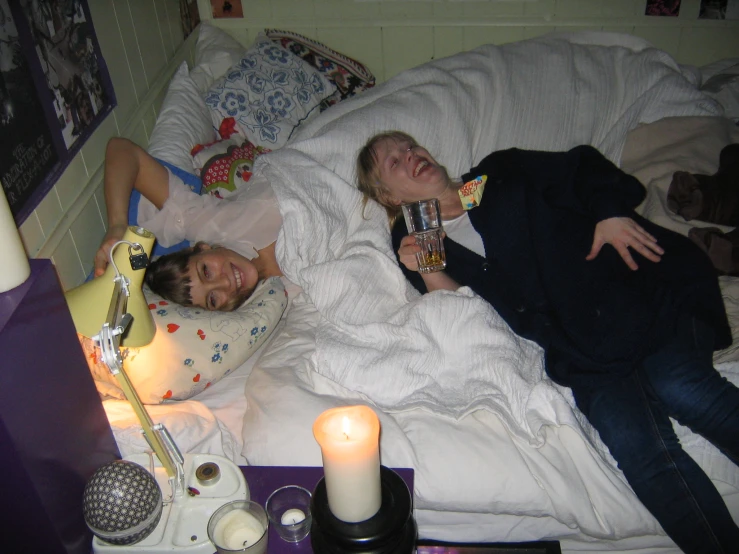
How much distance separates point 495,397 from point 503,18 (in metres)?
1.69

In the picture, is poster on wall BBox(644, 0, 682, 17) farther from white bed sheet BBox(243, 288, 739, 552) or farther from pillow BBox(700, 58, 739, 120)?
white bed sheet BBox(243, 288, 739, 552)

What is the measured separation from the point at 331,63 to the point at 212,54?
18.0 inches

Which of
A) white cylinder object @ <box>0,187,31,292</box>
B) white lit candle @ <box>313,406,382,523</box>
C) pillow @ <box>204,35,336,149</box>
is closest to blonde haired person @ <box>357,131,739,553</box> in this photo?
pillow @ <box>204,35,336,149</box>

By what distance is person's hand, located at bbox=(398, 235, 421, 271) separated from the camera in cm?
153

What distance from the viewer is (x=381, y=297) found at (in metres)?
1.59

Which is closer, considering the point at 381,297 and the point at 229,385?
the point at 229,385

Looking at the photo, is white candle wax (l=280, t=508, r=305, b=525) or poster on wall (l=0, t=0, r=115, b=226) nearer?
white candle wax (l=280, t=508, r=305, b=525)

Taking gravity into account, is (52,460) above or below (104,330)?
below

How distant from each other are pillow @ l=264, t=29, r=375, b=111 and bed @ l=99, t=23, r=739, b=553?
382 millimetres

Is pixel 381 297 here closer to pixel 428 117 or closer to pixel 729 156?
pixel 428 117

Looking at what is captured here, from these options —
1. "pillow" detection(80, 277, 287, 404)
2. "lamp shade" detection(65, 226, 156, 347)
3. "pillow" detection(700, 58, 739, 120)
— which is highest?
"lamp shade" detection(65, 226, 156, 347)

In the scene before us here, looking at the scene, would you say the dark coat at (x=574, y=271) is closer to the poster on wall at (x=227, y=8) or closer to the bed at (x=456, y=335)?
the bed at (x=456, y=335)

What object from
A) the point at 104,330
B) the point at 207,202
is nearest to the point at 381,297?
the point at 207,202

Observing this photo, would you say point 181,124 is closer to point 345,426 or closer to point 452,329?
point 452,329
